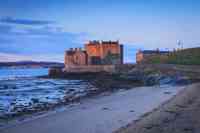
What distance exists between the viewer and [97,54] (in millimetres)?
89750

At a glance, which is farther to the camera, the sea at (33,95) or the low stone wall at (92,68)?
the low stone wall at (92,68)

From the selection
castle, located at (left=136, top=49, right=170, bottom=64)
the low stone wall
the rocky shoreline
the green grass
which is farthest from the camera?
castle, located at (left=136, top=49, right=170, bottom=64)

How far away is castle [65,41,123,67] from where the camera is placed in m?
87.4

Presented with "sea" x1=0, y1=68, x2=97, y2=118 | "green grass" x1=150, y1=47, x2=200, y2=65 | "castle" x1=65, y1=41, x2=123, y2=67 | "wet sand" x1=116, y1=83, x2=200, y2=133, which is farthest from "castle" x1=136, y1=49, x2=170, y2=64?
"wet sand" x1=116, y1=83, x2=200, y2=133

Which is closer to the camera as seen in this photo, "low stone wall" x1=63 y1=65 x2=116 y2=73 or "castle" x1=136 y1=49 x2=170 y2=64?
"low stone wall" x1=63 y1=65 x2=116 y2=73

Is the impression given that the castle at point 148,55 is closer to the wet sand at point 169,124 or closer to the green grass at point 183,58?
the green grass at point 183,58

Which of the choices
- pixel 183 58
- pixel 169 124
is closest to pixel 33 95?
pixel 169 124

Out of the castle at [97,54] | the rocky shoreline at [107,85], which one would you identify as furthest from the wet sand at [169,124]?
the castle at [97,54]

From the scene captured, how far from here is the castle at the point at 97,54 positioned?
87.4m

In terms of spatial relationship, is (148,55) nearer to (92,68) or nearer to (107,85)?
(92,68)

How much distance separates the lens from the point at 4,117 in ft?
50.7

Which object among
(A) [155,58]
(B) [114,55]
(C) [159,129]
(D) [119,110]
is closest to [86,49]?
(B) [114,55]

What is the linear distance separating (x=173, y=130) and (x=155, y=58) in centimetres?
7699

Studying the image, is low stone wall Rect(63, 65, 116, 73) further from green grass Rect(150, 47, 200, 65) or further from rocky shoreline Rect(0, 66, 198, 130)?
green grass Rect(150, 47, 200, 65)
